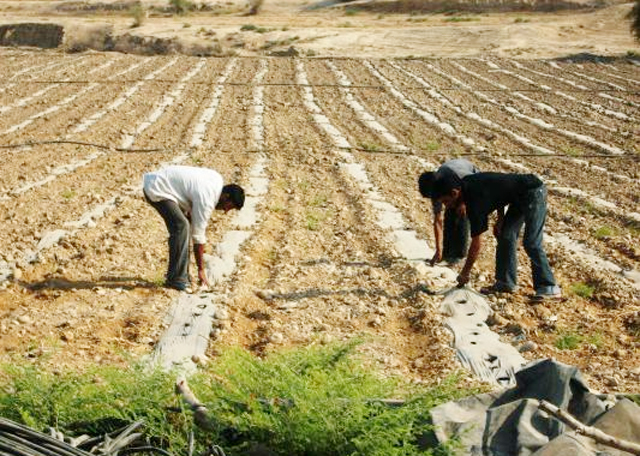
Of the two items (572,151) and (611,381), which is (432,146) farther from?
(611,381)

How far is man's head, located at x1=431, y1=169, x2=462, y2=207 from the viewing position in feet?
22.4

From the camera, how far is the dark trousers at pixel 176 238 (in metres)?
6.87

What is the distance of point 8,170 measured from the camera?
1188 centimetres

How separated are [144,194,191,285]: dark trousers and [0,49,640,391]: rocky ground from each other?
19cm

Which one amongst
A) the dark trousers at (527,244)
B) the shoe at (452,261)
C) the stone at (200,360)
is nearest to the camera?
the stone at (200,360)

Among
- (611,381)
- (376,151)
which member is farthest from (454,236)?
(376,151)

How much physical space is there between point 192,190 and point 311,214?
10.9 ft

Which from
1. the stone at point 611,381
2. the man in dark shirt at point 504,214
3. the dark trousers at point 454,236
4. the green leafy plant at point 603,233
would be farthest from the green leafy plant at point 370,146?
the stone at point 611,381

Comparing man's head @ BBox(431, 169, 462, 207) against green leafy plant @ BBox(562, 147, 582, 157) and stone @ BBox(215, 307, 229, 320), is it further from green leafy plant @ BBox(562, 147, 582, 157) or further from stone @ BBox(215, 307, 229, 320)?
green leafy plant @ BBox(562, 147, 582, 157)

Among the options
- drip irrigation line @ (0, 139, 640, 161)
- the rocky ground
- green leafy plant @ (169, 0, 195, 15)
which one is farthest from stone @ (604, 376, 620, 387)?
green leafy plant @ (169, 0, 195, 15)

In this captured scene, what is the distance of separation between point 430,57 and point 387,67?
384 centimetres

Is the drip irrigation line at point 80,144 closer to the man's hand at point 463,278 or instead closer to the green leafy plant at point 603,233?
the green leafy plant at point 603,233

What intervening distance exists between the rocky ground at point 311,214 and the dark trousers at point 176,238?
0.19m

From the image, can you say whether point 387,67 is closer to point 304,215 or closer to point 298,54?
point 298,54
